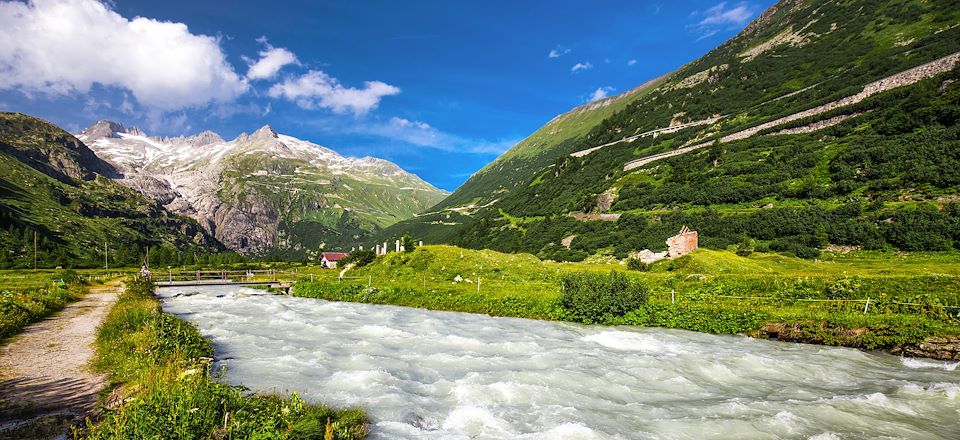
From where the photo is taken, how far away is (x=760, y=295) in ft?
94.7

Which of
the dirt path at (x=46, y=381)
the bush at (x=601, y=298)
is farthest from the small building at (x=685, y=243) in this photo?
the dirt path at (x=46, y=381)

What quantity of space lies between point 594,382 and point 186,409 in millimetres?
13399

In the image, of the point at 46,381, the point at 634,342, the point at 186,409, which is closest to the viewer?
the point at 186,409

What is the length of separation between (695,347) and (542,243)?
75180 millimetres

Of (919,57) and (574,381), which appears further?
(919,57)

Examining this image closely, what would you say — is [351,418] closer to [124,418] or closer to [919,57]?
[124,418]

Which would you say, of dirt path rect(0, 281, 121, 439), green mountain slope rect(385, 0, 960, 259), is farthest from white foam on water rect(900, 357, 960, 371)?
green mountain slope rect(385, 0, 960, 259)

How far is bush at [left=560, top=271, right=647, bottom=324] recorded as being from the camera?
28172 mm

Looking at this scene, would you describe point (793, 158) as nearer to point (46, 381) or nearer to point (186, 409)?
point (186, 409)

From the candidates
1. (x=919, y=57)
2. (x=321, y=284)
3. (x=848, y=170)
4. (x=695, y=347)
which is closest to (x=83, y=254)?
(x=321, y=284)

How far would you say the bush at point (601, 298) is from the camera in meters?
28.2

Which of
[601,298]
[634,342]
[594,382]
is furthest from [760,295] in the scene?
[594,382]

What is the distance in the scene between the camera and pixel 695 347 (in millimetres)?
21719

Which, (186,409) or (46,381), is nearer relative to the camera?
(186,409)
